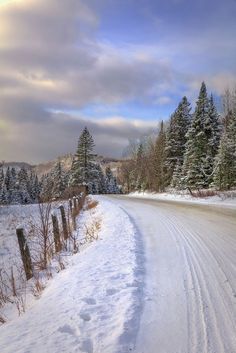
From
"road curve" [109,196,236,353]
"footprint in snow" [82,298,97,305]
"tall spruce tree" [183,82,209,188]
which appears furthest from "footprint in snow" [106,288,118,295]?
"tall spruce tree" [183,82,209,188]

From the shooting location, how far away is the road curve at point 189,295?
3992 millimetres

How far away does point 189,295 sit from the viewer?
5.38 meters

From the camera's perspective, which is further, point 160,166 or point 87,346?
point 160,166

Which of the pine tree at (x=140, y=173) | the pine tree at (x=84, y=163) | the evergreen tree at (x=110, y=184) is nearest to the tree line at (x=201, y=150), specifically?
the pine tree at (x=84, y=163)

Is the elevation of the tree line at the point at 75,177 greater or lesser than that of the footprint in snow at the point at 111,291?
greater

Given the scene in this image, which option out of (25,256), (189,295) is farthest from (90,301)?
(25,256)

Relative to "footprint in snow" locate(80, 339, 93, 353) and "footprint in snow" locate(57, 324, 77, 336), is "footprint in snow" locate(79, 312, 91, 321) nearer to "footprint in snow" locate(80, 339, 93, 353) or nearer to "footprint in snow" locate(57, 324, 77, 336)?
"footprint in snow" locate(57, 324, 77, 336)

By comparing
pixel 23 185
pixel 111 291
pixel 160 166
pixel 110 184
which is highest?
pixel 160 166

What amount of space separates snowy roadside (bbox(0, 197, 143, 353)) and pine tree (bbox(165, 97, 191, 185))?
140 feet

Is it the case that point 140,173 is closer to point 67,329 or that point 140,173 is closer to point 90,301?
point 90,301

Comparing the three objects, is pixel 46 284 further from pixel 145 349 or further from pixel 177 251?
pixel 145 349

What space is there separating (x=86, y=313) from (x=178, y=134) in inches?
1822

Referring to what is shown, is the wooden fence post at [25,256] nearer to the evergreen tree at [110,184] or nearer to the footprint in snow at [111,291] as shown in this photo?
the footprint in snow at [111,291]

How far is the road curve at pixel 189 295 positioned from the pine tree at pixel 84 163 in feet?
164
